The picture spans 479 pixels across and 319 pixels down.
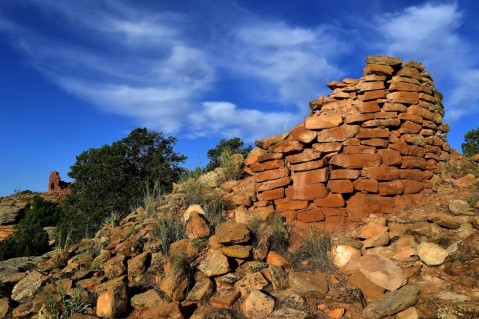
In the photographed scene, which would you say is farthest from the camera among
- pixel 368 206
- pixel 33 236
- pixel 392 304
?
pixel 33 236

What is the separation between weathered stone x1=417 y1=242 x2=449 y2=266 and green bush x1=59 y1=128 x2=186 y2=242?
27.9 ft

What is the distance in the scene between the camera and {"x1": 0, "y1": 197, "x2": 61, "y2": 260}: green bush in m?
14.0

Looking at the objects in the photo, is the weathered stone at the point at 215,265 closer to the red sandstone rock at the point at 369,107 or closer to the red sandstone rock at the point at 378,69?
the red sandstone rock at the point at 369,107

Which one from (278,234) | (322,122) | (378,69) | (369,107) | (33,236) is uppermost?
(378,69)

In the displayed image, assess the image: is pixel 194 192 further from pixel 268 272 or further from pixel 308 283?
pixel 308 283

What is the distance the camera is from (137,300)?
5.70 metres

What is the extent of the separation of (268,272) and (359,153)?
301 cm

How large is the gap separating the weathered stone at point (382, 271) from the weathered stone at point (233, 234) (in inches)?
73.3

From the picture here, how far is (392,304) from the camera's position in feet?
15.9

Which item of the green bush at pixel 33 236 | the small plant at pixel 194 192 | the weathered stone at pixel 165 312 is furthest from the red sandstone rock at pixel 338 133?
the green bush at pixel 33 236

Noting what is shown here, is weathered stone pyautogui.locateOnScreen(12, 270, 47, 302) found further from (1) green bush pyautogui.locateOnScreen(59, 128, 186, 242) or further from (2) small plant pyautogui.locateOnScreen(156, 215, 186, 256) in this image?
(1) green bush pyautogui.locateOnScreen(59, 128, 186, 242)

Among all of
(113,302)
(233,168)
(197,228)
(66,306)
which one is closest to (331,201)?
(197,228)

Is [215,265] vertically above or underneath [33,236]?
underneath

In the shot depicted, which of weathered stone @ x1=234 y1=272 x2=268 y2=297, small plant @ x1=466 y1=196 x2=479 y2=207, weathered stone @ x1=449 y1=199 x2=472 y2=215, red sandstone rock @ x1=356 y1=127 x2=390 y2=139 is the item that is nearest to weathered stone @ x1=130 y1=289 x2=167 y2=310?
weathered stone @ x1=234 y1=272 x2=268 y2=297
